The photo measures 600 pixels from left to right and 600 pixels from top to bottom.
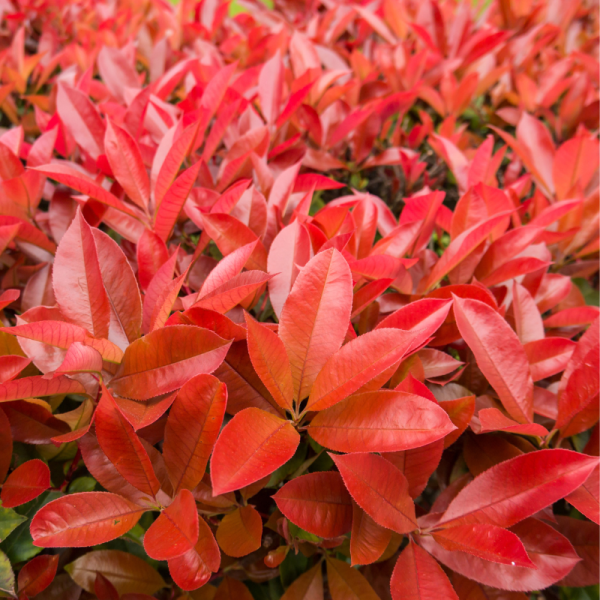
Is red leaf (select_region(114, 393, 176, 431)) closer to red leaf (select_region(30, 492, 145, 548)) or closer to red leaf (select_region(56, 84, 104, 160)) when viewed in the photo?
red leaf (select_region(30, 492, 145, 548))

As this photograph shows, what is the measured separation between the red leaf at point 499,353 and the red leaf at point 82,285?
63 cm

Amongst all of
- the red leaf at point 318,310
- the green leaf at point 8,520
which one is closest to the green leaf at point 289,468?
the red leaf at point 318,310

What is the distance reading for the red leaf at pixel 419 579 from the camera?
71 cm

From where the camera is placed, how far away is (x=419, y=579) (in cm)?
73

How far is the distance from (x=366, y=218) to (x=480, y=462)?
1.83ft

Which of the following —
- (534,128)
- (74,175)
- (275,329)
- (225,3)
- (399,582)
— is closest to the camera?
(399,582)

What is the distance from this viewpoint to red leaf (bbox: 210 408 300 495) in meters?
0.62

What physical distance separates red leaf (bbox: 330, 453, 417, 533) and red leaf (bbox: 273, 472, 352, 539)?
8 centimetres

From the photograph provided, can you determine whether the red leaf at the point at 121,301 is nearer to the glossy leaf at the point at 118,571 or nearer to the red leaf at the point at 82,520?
the red leaf at the point at 82,520

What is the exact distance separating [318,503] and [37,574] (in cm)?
51

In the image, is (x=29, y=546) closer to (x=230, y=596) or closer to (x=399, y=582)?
(x=230, y=596)

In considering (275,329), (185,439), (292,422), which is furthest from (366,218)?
(185,439)

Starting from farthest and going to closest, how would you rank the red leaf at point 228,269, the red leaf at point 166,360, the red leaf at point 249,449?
1. the red leaf at point 228,269
2. the red leaf at point 166,360
3. the red leaf at point 249,449

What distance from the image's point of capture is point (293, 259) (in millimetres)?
907
